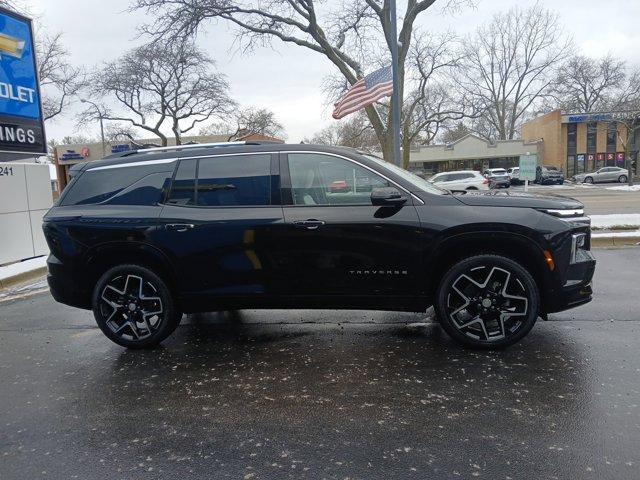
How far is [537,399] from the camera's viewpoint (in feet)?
10.5

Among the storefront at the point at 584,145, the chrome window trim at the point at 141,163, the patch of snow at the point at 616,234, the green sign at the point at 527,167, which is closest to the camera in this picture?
the chrome window trim at the point at 141,163

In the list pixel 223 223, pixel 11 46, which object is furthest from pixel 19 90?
pixel 223 223

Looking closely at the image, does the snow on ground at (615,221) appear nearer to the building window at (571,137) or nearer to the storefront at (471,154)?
the storefront at (471,154)

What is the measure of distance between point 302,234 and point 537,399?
2.18m

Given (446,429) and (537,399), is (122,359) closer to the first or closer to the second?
(446,429)

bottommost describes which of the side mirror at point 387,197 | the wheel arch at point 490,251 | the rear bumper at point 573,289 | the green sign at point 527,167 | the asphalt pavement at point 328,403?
the asphalt pavement at point 328,403

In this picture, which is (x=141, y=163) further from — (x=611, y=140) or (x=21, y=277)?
(x=611, y=140)

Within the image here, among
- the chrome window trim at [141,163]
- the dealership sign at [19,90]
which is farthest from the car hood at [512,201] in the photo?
the dealership sign at [19,90]

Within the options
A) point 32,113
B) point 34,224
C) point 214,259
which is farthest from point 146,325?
point 32,113

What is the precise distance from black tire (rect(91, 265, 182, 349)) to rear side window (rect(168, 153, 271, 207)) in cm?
82

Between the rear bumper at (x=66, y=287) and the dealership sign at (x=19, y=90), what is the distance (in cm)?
707

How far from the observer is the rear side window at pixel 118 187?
14.4ft

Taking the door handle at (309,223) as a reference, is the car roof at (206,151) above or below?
above

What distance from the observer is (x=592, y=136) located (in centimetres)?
4962
